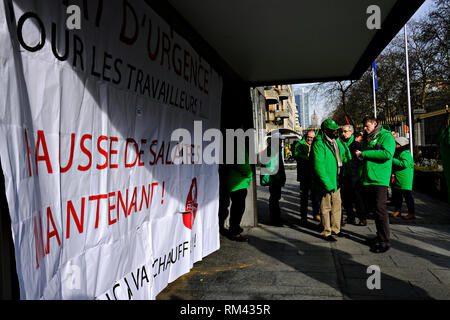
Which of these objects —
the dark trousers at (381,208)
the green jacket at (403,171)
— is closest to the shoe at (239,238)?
the dark trousers at (381,208)

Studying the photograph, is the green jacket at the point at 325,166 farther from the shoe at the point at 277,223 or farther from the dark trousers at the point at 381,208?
the shoe at the point at 277,223

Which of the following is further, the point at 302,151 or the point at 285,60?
the point at 302,151

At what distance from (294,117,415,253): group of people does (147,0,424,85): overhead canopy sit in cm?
105

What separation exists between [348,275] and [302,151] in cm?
348

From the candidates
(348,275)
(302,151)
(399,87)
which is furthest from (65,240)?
→ (399,87)

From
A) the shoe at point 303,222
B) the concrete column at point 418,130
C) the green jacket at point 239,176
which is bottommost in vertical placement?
the shoe at point 303,222

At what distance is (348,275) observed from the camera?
4207mm

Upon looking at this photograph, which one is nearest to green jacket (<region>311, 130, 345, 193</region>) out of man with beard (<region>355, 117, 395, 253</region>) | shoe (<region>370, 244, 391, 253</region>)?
man with beard (<region>355, 117, 395, 253</region>)

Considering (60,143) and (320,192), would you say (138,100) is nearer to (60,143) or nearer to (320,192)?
(60,143)

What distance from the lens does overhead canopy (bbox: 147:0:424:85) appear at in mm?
3679

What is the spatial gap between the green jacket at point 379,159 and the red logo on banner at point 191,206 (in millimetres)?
2378

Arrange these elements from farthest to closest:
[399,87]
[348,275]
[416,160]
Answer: [399,87] → [416,160] → [348,275]

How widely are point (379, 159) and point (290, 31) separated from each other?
213 cm

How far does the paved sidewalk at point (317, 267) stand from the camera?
3.72 m
